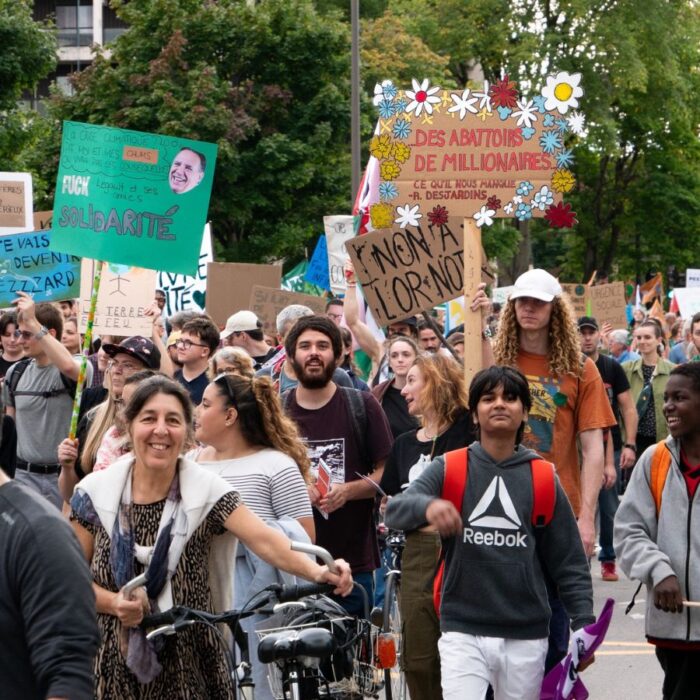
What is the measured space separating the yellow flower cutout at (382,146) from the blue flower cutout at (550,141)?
0.80m

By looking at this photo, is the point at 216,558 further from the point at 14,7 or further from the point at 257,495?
the point at 14,7

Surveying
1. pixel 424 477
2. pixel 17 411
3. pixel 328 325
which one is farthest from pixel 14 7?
pixel 424 477

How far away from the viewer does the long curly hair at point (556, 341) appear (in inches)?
269

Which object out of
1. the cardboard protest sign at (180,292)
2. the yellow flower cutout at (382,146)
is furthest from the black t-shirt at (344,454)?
the cardboard protest sign at (180,292)

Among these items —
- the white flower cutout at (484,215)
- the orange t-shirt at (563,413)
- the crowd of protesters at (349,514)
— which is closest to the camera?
the crowd of protesters at (349,514)

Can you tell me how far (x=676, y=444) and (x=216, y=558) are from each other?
173cm

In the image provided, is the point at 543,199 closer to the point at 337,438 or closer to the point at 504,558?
the point at 337,438

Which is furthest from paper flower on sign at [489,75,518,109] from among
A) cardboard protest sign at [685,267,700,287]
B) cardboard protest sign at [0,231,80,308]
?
cardboard protest sign at [685,267,700,287]

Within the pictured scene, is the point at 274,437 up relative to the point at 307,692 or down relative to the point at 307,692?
up

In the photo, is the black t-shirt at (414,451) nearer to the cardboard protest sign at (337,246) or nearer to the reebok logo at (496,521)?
the reebok logo at (496,521)

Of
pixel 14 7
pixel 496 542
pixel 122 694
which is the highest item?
pixel 14 7

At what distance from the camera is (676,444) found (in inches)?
225

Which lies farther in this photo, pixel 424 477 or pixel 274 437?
pixel 274 437

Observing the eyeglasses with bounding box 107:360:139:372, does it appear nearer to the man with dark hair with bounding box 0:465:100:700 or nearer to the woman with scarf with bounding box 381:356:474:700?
the woman with scarf with bounding box 381:356:474:700
